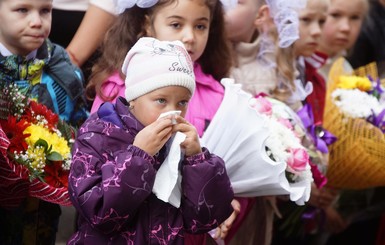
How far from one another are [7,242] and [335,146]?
2127mm

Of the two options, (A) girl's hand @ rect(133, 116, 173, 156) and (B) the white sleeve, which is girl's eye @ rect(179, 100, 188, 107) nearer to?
(A) girl's hand @ rect(133, 116, 173, 156)

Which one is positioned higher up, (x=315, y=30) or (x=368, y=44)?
(x=315, y=30)

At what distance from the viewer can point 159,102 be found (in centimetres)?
372

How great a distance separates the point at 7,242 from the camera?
4.19 meters

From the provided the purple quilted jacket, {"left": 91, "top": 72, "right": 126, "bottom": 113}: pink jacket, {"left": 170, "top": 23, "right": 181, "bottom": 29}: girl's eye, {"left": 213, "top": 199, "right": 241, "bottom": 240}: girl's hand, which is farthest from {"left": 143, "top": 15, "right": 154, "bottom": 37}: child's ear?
{"left": 213, "top": 199, "right": 241, "bottom": 240}: girl's hand

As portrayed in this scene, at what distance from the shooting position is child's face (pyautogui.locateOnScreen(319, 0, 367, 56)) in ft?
20.9

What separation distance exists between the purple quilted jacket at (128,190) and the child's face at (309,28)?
78.1 inches

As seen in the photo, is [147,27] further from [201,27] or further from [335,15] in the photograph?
[335,15]

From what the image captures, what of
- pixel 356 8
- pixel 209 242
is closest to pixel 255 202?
pixel 209 242

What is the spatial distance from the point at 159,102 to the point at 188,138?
0.61 feet

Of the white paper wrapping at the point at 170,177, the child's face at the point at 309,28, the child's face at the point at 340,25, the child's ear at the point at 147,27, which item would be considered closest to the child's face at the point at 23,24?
the child's ear at the point at 147,27

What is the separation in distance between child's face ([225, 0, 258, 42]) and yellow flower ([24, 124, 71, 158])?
144 centimetres

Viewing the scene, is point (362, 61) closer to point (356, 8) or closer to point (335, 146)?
point (356, 8)

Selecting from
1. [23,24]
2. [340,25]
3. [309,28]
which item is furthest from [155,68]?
[340,25]
